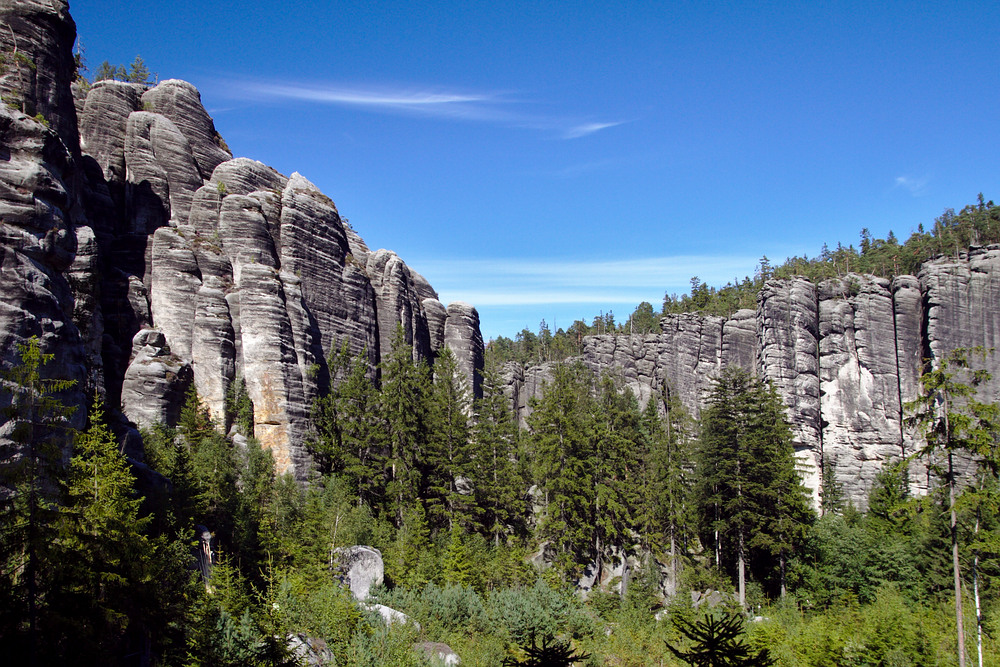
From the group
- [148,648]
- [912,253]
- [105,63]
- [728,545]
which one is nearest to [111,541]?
[148,648]

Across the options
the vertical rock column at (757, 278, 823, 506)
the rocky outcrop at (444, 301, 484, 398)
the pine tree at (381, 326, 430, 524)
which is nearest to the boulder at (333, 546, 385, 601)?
the pine tree at (381, 326, 430, 524)

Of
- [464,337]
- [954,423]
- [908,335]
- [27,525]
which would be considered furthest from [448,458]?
[908,335]

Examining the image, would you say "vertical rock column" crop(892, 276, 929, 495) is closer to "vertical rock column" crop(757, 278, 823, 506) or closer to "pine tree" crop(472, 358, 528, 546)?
"vertical rock column" crop(757, 278, 823, 506)

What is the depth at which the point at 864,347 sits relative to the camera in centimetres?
6112

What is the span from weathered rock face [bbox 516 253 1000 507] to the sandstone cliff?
38.8 meters

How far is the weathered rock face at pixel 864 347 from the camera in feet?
186

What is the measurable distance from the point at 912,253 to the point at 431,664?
75.3 metres

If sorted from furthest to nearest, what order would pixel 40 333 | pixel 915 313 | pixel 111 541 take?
pixel 915 313, pixel 40 333, pixel 111 541

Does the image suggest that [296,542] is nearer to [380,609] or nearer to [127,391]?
[380,609]

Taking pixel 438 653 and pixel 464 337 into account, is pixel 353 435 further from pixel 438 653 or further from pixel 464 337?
pixel 464 337

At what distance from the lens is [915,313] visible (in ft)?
197

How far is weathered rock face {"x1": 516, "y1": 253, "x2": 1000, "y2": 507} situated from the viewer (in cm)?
5678

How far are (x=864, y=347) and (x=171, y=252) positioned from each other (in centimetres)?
6233

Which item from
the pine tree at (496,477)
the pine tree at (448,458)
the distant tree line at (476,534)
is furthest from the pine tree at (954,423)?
the pine tree at (448,458)
